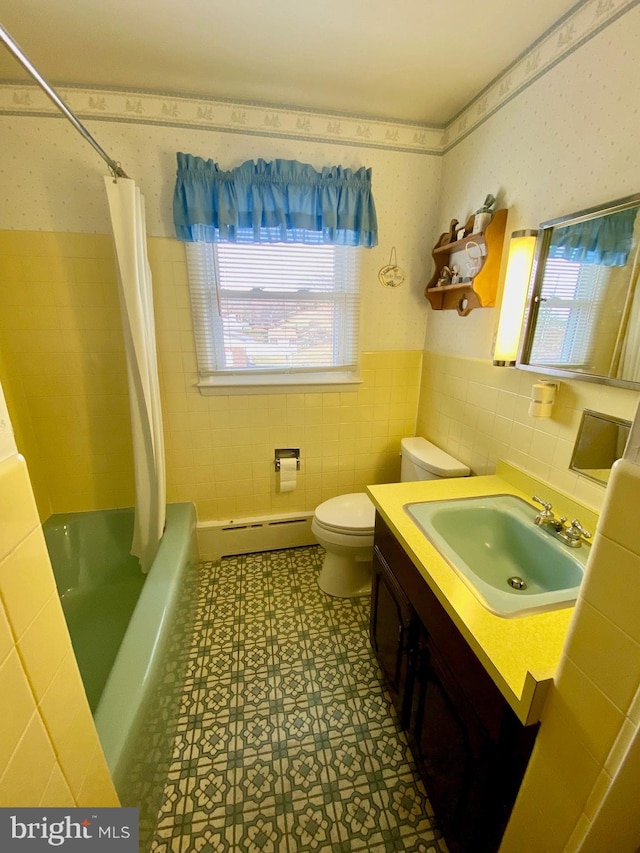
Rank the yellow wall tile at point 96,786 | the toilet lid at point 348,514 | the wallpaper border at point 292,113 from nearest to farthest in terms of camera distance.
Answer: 1. the yellow wall tile at point 96,786
2. the wallpaper border at point 292,113
3. the toilet lid at point 348,514

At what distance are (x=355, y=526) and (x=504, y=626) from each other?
3.05 ft

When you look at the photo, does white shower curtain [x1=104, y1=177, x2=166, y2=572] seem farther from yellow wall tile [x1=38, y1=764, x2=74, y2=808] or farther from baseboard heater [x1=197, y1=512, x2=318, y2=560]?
yellow wall tile [x1=38, y1=764, x2=74, y2=808]

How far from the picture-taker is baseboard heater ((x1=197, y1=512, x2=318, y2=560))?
2.10 metres

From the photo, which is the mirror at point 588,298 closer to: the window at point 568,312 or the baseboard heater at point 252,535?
the window at point 568,312

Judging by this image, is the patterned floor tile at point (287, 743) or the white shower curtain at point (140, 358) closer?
the patterned floor tile at point (287, 743)

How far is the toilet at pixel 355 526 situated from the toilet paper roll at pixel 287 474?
32 cm

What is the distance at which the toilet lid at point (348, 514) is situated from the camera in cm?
167

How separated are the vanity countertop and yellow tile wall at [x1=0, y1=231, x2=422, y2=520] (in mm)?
930

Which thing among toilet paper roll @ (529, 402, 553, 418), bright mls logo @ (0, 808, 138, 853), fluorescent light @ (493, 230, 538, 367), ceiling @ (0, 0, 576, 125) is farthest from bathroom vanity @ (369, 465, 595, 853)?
ceiling @ (0, 0, 576, 125)

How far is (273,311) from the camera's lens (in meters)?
1.87

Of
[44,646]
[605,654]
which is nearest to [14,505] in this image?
[44,646]

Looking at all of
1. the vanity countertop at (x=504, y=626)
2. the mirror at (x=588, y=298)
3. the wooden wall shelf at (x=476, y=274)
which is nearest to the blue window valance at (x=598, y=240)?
the mirror at (x=588, y=298)

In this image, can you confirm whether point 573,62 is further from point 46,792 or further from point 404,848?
point 404,848

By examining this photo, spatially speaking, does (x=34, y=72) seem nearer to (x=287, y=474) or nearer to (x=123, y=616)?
(x=287, y=474)
